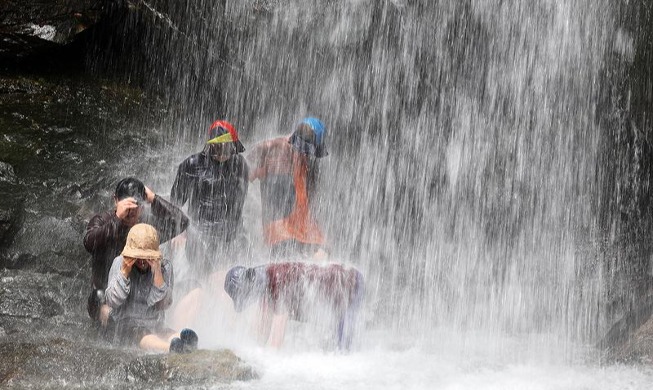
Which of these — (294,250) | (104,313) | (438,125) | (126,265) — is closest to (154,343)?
(104,313)

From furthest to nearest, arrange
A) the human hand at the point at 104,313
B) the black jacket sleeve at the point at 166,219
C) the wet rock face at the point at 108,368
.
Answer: the black jacket sleeve at the point at 166,219, the human hand at the point at 104,313, the wet rock face at the point at 108,368

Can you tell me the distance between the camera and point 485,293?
9375 mm

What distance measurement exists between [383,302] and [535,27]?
4.16m

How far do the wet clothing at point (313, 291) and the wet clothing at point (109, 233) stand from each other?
103 centimetres

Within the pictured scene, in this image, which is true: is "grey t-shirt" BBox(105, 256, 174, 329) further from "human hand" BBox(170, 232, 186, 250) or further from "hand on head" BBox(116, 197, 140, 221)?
"human hand" BBox(170, 232, 186, 250)

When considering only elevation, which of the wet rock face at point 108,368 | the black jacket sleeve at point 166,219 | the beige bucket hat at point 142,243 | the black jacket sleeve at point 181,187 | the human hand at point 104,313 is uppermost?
the black jacket sleeve at point 181,187

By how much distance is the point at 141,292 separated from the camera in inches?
230

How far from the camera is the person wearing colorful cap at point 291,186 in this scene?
659cm

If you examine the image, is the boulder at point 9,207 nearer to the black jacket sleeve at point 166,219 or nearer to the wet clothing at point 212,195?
the wet clothing at point 212,195

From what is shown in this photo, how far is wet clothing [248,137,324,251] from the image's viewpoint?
6633mm

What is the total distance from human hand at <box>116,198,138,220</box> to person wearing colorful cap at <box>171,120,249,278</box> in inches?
36.9

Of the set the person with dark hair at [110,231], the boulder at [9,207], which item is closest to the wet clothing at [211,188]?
the person with dark hair at [110,231]

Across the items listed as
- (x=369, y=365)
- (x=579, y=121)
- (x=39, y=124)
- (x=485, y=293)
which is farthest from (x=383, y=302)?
(x=39, y=124)

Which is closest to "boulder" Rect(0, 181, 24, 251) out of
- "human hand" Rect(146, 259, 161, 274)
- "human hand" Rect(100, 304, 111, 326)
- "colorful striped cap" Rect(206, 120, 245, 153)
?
"human hand" Rect(100, 304, 111, 326)
